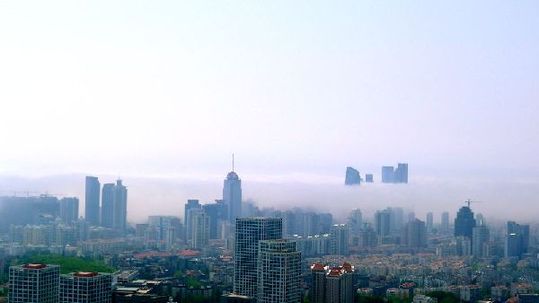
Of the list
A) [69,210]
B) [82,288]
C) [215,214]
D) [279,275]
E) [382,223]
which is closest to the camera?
[82,288]

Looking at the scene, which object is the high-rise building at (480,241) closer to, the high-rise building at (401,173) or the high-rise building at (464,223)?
the high-rise building at (464,223)

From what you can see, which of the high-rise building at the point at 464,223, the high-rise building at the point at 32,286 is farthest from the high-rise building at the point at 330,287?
the high-rise building at the point at 464,223

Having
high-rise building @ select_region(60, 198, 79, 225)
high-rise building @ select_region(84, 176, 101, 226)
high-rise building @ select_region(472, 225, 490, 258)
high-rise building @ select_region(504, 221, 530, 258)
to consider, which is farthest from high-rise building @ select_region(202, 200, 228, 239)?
high-rise building @ select_region(504, 221, 530, 258)

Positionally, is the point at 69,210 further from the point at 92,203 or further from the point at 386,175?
the point at 386,175

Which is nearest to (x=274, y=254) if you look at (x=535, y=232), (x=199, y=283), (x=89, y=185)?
(x=199, y=283)

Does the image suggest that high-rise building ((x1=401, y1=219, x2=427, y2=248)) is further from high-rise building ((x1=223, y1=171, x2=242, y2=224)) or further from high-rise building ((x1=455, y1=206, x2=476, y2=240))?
high-rise building ((x1=223, y1=171, x2=242, y2=224))

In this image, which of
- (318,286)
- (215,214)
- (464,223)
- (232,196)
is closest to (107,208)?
(215,214)
